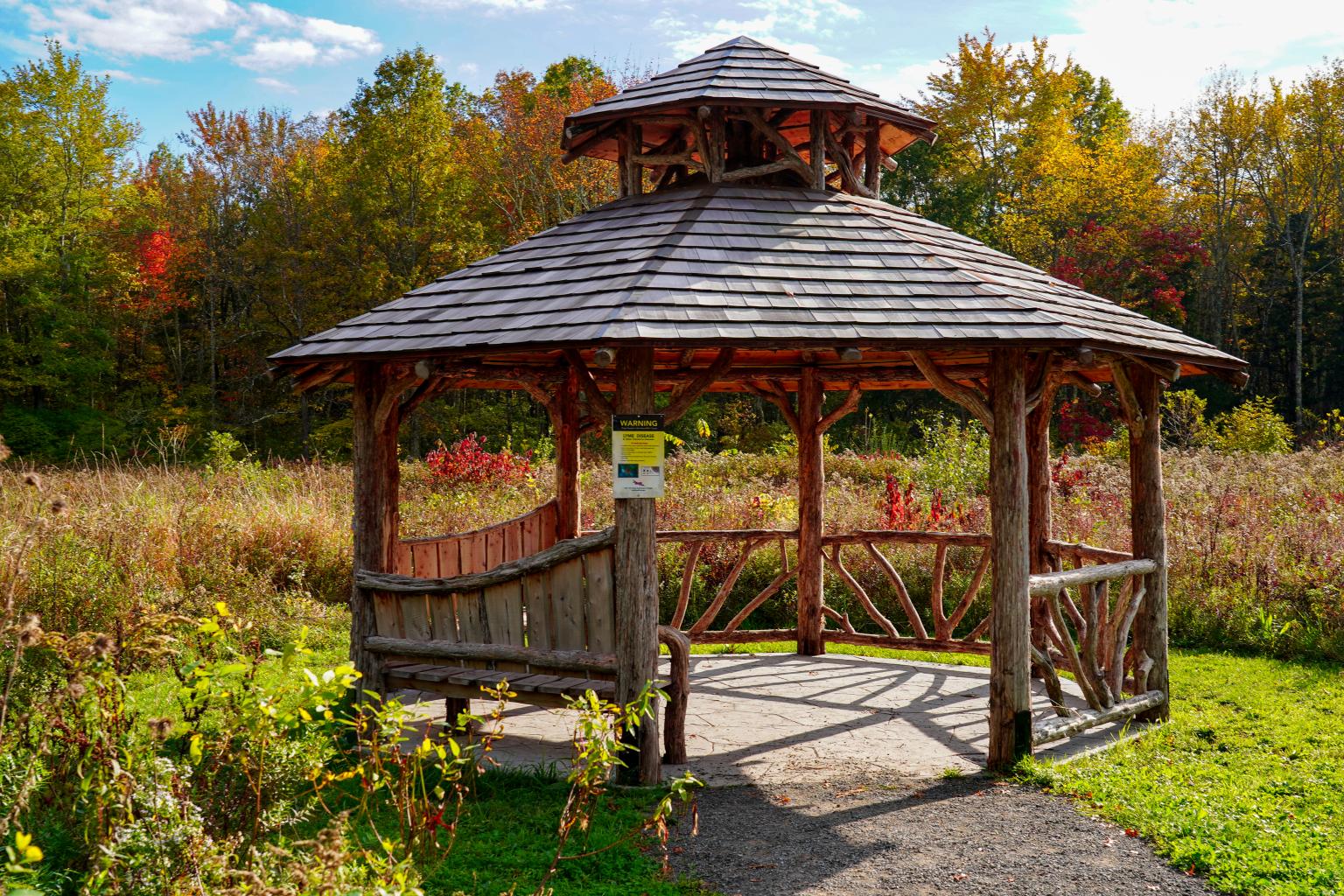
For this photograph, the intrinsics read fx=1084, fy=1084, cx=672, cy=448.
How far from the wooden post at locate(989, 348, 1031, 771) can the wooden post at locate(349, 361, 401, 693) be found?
3787 millimetres

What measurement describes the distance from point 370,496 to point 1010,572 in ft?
13.3

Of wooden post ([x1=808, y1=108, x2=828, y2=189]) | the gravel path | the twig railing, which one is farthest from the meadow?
wooden post ([x1=808, y1=108, x2=828, y2=189])

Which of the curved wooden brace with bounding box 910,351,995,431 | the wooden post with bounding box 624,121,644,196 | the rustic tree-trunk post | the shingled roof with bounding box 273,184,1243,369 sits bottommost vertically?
the rustic tree-trunk post

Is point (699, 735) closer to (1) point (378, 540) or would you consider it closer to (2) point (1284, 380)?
(1) point (378, 540)

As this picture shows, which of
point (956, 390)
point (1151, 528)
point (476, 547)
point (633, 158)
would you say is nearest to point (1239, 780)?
point (1151, 528)

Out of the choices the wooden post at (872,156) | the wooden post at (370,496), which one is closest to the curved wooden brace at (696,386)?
the wooden post at (370,496)

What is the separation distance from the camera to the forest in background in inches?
1037

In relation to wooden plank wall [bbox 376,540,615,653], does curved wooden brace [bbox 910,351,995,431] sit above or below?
above

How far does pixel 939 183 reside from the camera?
109 feet

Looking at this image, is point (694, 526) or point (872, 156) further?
point (694, 526)

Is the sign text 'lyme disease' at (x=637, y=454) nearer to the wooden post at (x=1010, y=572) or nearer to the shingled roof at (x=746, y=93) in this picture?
the wooden post at (x=1010, y=572)

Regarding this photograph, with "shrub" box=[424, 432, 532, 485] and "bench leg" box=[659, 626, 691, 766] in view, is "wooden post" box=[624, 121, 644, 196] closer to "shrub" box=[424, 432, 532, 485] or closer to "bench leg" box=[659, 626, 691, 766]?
"bench leg" box=[659, 626, 691, 766]

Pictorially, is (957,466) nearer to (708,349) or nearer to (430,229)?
(708,349)

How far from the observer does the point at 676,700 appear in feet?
21.6
